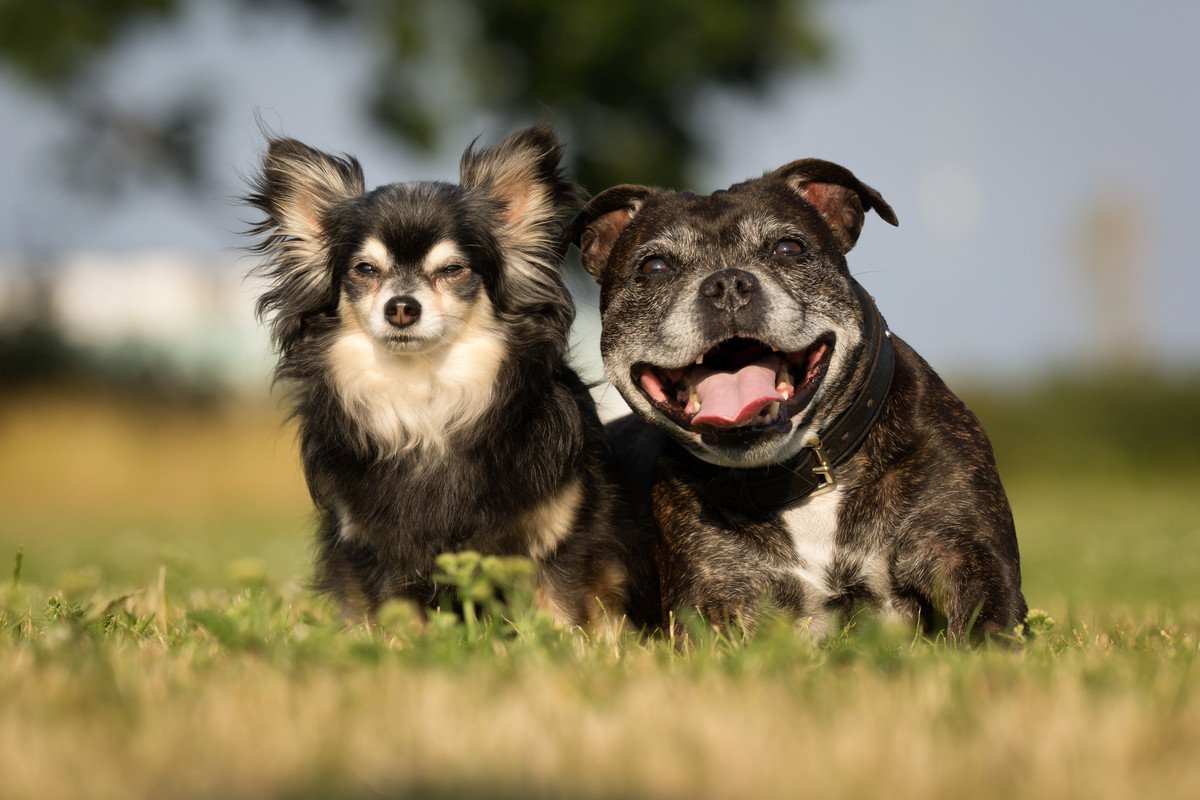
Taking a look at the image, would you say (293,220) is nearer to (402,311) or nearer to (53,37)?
(402,311)

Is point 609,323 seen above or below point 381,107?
below

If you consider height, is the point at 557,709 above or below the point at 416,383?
below

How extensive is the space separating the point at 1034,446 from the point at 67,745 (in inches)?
792

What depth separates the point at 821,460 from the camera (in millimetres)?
4066

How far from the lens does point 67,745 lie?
212 cm

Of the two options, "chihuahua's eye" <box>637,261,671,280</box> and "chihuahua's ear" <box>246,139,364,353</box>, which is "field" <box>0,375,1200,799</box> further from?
"chihuahua's eye" <box>637,261,671,280</box>

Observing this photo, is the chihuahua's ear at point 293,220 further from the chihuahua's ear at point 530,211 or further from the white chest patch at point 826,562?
the white chest patch at point 826,562

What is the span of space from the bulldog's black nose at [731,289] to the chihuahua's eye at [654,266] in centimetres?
38

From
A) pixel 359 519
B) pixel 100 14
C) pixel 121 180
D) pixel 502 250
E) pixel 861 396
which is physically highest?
pixel 100 14

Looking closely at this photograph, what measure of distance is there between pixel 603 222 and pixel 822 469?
1364 mm

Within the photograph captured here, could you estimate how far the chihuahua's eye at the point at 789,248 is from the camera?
4207 millimetres

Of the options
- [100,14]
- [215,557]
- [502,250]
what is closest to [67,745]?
[502,250]

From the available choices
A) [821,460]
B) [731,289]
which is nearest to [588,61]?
[731,289]

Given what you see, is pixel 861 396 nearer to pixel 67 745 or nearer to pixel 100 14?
pixel 67 745
